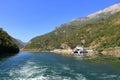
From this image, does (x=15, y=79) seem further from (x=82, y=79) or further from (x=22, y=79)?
(x=82, y=79)

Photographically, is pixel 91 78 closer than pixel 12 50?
Yes

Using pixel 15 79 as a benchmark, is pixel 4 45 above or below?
above

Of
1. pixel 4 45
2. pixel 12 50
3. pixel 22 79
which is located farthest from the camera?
pixel 12 50

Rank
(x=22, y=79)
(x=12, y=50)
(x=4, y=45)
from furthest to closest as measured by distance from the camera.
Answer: (x=12, y=50) → (x=4, y=45) → (x=22, y=79)

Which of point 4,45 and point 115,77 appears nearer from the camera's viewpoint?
point 115,77

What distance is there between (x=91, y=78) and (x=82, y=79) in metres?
2.27

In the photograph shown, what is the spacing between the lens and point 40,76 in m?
52.7

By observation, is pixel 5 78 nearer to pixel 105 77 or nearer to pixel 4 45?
pixel 105 77

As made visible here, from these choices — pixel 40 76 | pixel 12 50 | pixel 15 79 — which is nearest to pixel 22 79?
pixel 15 79

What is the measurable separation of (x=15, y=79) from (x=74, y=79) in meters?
11.4

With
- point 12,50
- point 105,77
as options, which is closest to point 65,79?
point 105,77

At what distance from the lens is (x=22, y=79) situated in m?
49.3

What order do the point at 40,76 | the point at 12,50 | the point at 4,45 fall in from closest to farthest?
the point at 40,76 → the point at 4,45 → the point at 12,50

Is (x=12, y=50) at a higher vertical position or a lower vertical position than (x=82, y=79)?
higher
